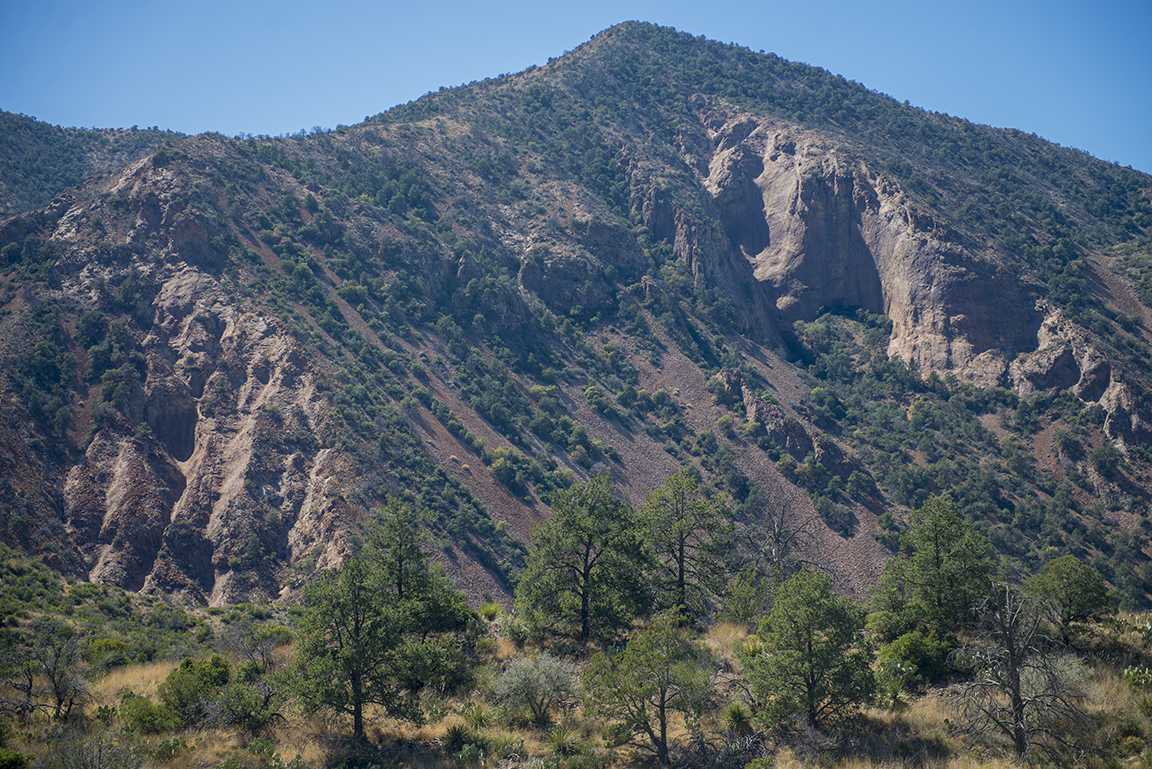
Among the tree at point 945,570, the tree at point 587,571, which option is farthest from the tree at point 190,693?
the tree at point 945,570

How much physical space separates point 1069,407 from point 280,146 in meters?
84.3

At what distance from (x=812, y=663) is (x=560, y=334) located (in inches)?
2219

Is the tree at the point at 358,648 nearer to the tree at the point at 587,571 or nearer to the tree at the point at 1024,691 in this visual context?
the tree at the point at 587,571

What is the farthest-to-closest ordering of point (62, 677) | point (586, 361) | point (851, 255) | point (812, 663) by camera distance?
point (851, 255)
point (586, 361)
point (62, 677)
point (812, 663)

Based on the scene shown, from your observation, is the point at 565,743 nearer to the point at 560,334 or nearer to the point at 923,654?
the point at 923,654

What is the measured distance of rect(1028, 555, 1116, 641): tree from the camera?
17750 millimetres

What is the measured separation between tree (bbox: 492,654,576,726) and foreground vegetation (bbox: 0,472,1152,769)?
0.19 feet

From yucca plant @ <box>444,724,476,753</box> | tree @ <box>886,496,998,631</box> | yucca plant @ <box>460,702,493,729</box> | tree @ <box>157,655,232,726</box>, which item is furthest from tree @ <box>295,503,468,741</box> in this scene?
tree @ <box>886,496,998,631</box>

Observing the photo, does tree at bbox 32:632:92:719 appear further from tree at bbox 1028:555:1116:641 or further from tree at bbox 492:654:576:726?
tree at bbox 1028:555:1116:641

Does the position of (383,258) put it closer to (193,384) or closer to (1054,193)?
(193,384)

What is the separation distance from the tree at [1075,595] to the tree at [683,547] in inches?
364

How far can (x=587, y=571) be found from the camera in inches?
860

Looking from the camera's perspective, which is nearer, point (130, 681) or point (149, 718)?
point (149, 718)

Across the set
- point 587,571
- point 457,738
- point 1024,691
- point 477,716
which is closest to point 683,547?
point 587,571
